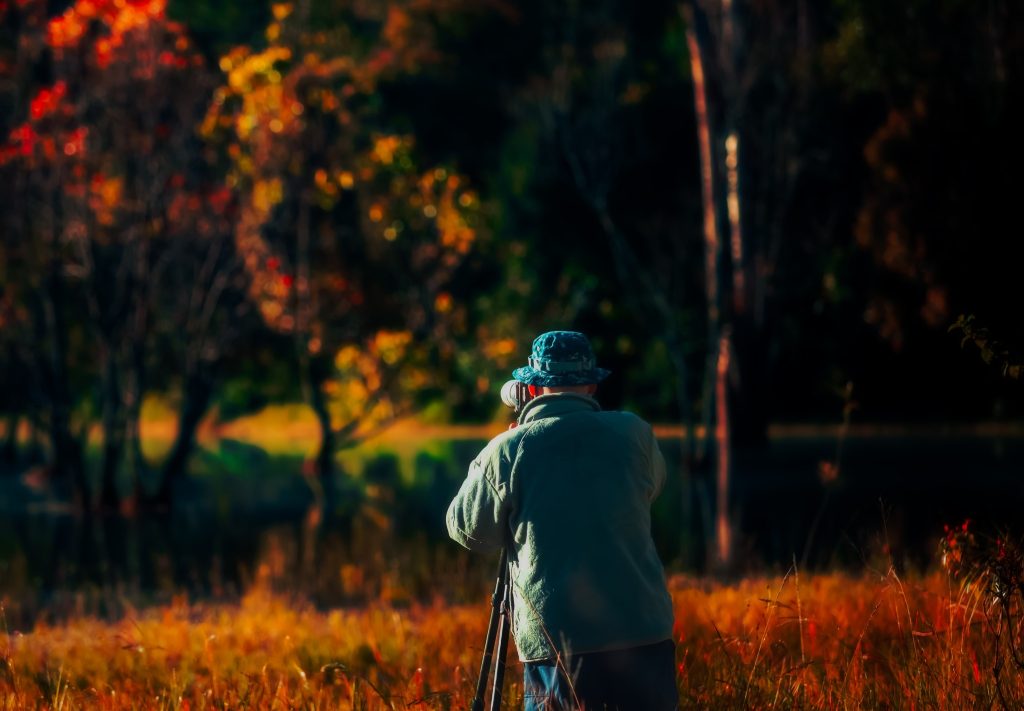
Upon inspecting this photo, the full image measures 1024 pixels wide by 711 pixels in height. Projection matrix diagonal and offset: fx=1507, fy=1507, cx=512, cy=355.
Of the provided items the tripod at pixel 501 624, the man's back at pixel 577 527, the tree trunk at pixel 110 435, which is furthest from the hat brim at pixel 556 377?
the tree trunk at pixel 110 435

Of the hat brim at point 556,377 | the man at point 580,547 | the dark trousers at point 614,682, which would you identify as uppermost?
the hat brim at point 556,377

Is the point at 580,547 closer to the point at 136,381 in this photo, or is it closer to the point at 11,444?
the point at 136,381

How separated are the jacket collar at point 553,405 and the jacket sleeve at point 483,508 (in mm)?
183

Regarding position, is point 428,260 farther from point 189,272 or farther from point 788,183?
point 788,183

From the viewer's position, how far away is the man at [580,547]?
4457mm

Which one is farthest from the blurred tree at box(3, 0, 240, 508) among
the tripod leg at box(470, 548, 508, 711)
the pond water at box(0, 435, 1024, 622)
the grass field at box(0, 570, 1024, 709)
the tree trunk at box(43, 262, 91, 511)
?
the tripod leg at box(470, 548, 508, 711)

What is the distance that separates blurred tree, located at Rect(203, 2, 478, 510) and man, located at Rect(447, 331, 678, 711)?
Result: 827 inches

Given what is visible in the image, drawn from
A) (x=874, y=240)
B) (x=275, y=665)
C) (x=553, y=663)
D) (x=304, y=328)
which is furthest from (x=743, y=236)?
(x=553, y=663)

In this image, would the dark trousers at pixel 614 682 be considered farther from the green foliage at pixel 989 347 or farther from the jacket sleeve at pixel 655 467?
the green foliage at pixel 989 347

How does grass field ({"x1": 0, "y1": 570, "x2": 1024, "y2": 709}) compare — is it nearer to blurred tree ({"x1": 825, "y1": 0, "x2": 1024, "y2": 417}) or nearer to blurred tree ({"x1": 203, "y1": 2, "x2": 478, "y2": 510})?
blurred tree ({"x1": 825, "y1": 0, "x2": 1024, "y2": 417})

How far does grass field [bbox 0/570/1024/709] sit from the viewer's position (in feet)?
18.6

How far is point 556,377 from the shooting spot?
184 inches

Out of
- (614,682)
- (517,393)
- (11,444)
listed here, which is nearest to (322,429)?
(11,444)

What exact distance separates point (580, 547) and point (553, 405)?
1.46 feet
